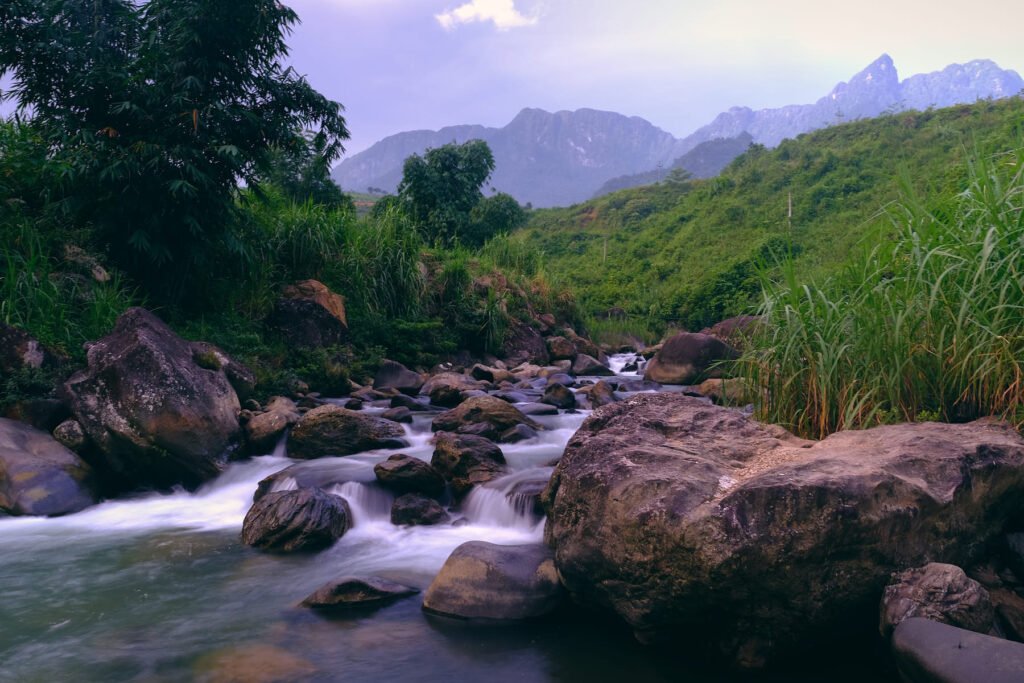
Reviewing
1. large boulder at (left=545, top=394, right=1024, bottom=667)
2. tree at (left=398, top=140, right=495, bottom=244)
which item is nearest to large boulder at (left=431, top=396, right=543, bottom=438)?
Result: large boulder at (left=545, top=394, right=1024, bottom=667)

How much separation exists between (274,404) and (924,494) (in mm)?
6953

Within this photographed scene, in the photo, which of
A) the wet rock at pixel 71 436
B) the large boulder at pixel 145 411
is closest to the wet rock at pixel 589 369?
the large boulder at pixel 145 411

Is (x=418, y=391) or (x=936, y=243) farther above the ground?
(x=936, y=243)

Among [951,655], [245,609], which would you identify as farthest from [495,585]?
[951,655]

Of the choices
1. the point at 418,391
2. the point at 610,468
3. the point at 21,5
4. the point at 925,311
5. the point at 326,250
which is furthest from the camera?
the point at 326,250

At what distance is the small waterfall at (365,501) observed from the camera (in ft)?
19.2

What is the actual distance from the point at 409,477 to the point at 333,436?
68.9 inches

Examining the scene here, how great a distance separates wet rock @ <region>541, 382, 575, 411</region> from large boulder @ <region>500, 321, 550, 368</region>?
4372mm

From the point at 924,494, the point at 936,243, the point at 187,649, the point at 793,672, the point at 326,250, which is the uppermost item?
the point at 326,250

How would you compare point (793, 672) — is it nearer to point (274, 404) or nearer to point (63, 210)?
point (274, 404)

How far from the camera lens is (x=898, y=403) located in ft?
14.5

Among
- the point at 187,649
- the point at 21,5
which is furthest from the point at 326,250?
the point at 187,649

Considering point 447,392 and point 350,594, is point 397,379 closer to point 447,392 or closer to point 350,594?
point 447,392

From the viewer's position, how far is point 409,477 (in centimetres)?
595
